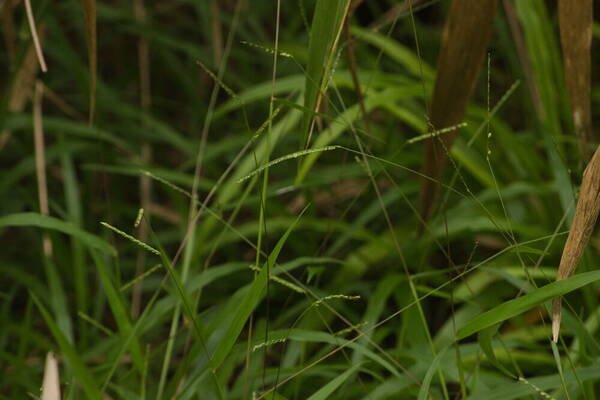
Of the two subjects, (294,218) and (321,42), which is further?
(294,218)

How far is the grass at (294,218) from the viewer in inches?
33.7

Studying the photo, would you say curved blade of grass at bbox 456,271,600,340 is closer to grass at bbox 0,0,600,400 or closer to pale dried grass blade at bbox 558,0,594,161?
grass at bbox 0,0,600,400

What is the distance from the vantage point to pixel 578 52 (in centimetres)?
93

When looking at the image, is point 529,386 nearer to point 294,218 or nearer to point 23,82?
point 294,218

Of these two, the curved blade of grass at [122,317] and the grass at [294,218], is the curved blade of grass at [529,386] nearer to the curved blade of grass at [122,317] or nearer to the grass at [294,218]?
the grass at [294,218]

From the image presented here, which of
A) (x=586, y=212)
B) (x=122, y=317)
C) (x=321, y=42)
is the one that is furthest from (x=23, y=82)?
(x=586, y=212)

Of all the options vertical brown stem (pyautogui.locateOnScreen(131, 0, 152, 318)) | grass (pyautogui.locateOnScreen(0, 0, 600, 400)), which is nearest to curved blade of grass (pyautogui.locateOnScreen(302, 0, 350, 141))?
grass (pyautogui.locateOnScreen(0, 0, 600, 400))

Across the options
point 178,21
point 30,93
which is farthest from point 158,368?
point 178,21

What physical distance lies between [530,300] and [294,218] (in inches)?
25.1

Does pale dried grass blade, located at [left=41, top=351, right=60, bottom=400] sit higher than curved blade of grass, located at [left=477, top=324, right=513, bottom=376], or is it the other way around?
pale dried grass blade, located at [left=41, top=351, right=60, bottom=400]

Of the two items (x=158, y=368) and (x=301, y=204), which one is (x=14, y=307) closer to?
(x=158, y=368)

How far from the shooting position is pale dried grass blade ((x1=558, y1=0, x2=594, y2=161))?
899 mm

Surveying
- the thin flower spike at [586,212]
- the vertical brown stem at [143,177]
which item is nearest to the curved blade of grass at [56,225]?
the vertical brown stem at [143,177]

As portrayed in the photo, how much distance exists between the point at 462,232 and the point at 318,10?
0.52m
